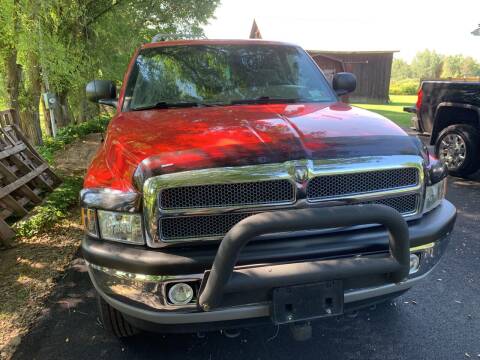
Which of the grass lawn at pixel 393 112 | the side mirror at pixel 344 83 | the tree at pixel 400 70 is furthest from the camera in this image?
the tree at pixel 400 70

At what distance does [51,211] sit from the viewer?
5.16 m

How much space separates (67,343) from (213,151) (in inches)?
70.2

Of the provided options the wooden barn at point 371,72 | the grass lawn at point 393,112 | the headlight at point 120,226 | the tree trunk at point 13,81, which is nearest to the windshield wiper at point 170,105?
the headlight at point 120,226

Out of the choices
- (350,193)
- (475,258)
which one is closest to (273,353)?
(350,193)

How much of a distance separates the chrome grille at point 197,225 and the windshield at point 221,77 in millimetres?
1426

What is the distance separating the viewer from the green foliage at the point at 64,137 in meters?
8.72

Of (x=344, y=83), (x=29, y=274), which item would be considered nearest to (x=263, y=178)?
(x=344, y=83)

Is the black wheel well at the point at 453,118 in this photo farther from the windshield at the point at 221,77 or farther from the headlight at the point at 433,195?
the headlight at the point at 433,195

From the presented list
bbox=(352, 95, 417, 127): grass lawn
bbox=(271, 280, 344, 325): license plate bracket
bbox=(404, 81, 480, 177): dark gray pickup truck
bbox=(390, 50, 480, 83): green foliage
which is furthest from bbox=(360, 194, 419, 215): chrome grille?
bbox=(390, 50, 480, 83): green foliage

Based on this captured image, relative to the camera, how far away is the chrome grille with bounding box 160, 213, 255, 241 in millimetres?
2086

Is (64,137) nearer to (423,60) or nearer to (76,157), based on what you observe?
(76,157)

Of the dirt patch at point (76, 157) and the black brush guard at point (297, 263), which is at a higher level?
the black brush guard at point (297, 263)

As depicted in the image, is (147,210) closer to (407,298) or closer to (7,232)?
(407,298)

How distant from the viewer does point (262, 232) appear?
1.89 metres
